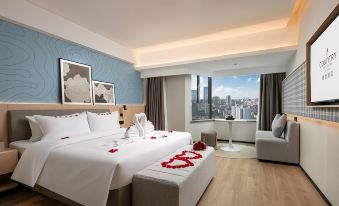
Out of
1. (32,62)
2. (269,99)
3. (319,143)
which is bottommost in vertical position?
(319,143)

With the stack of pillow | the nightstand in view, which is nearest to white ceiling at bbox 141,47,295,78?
the stack of pillow

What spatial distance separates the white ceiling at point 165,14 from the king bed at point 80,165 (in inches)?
71.1

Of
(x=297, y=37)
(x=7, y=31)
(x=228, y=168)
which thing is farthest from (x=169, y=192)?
(x=297, y=37)

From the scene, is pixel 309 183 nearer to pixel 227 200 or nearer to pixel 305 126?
pixel 305 126

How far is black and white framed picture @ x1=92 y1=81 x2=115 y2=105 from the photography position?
379 centimetres

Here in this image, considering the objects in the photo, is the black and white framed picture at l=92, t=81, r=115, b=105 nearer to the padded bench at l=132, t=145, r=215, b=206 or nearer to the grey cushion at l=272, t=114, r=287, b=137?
the padded bench at l=132, t=145, r=215, b=206

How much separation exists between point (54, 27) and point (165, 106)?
313cm

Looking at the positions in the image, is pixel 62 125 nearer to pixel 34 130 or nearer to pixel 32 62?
pixel 34 130

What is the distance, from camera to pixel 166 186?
1.60 meters

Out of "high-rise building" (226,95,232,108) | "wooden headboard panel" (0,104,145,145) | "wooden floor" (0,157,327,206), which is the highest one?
"high-rise building" (226,95,232,108)

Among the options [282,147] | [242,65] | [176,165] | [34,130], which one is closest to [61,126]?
[34,130]

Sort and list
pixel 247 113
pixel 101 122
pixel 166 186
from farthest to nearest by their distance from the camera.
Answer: pixel 247 113
pixel 101 122
pixel 166 186

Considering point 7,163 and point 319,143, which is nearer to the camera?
point 7,163

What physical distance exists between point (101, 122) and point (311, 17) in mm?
3707
